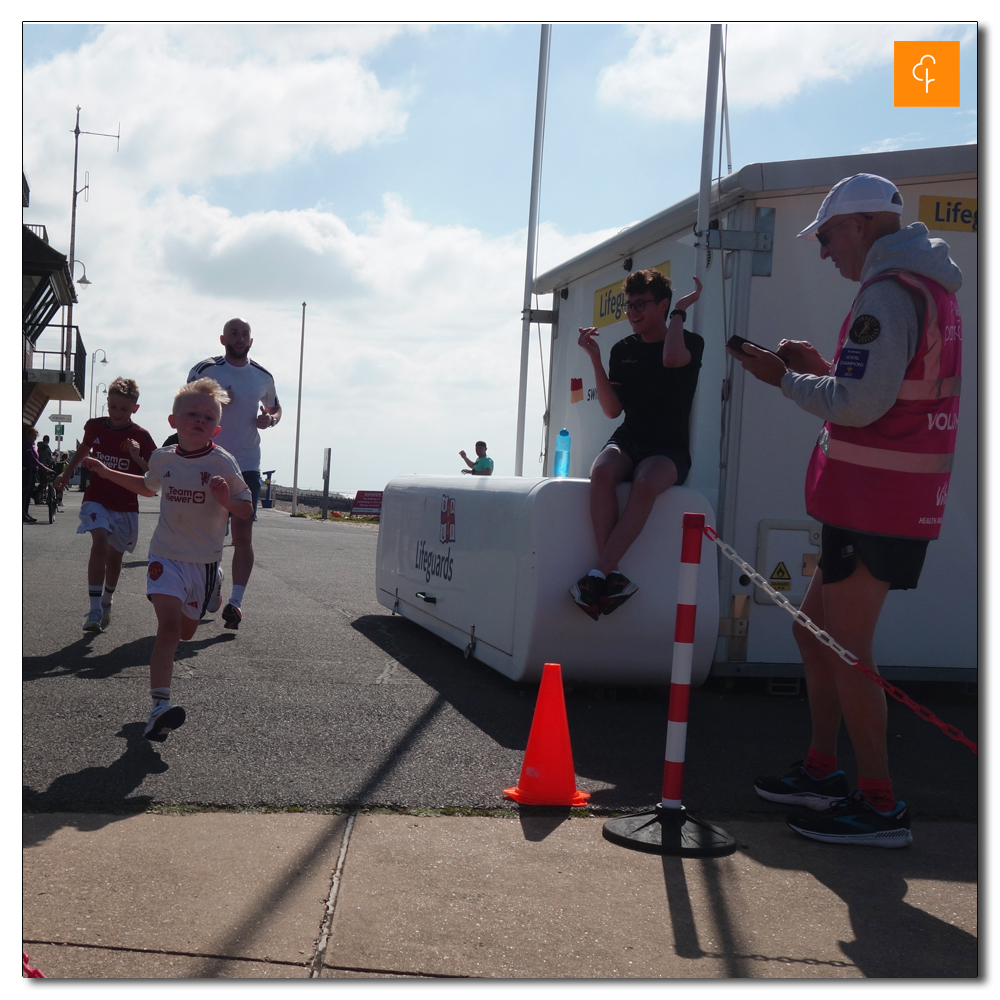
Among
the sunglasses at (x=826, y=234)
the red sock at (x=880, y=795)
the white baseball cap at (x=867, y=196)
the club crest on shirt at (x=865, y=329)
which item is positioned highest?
the white baseball cap at (x=867, y=196)

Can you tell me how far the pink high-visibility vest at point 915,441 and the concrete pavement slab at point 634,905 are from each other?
104cm

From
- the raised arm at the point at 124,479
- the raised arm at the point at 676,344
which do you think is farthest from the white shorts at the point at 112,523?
the raised arm at the point at 676,344

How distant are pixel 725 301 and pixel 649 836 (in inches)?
132

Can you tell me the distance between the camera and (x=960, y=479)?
5.75 m

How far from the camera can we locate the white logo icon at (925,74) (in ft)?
9.09

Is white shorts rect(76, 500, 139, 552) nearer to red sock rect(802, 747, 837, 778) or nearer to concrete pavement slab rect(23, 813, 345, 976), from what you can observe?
concrete pavement slab rect(23, 813, 345, 976)

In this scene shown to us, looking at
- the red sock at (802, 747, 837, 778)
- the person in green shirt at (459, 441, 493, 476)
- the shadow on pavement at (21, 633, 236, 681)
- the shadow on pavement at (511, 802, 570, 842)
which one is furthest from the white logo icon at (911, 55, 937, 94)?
the person in green shirt at (459, 441, 493, 476)

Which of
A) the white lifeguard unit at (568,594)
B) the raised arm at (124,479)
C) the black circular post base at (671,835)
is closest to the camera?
the black circular post base at (671,835)

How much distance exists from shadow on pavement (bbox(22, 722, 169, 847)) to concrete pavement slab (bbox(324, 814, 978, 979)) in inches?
31.4

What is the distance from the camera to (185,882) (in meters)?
2.74

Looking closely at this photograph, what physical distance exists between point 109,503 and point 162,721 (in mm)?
2912

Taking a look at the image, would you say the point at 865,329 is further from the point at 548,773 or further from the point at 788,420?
the point at 788,420

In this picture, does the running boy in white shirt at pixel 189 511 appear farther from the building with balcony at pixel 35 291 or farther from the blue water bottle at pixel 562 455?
the blue water bottle at pixel 562 455

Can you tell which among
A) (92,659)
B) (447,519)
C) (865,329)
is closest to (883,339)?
(865,329)
